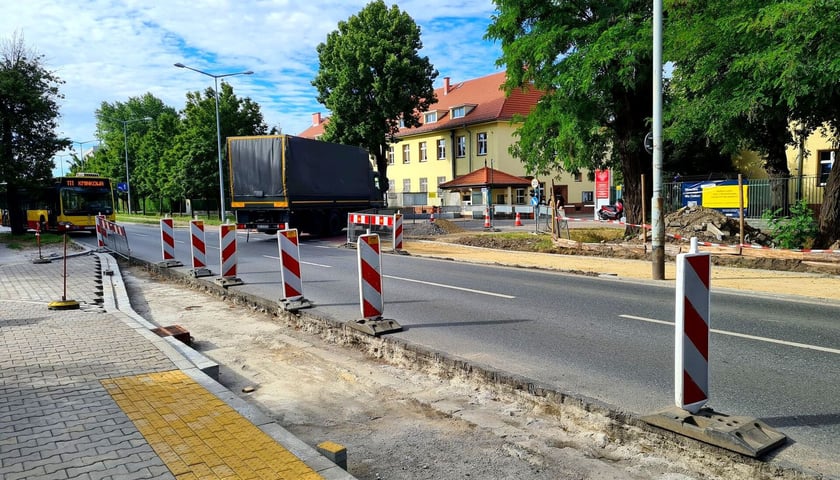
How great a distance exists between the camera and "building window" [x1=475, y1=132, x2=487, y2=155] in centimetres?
4907

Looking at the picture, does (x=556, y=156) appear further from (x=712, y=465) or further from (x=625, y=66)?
(x=712, y=465)

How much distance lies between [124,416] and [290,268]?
16.8 ft

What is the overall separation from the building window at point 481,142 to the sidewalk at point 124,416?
4347cm

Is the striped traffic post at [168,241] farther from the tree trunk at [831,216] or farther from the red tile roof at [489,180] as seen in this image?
the red tile roof at [489,180]

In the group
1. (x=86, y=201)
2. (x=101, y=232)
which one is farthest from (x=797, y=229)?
(x=86, y=201)

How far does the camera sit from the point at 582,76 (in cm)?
A: 1661

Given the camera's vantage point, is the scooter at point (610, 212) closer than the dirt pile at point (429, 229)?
No

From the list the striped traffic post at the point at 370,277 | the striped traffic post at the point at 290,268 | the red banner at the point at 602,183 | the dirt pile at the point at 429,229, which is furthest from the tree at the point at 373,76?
the striped traffic post at the point at 370,277

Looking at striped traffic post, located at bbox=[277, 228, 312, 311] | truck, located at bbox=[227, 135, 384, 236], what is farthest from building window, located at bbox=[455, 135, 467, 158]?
striped traffic post, located at bbox=[277, 228, 312, 311]

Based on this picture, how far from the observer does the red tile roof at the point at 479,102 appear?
48.5m

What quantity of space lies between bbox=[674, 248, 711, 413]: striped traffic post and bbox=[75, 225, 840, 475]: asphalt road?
45 centimetres

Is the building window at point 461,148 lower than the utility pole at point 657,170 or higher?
higher

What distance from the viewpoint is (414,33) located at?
1726 inches

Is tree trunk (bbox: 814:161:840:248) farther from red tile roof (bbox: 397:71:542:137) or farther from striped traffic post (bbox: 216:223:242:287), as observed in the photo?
red tile roof (bbox: 397:71:542:137)
